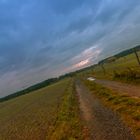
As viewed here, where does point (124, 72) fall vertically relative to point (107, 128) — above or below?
above

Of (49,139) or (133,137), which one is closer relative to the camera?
(133,137)

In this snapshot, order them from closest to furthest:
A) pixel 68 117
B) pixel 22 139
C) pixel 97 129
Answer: pixel 97 129 → pixel 22 139 → pixel 68 117

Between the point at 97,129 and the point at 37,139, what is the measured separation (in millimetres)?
6093

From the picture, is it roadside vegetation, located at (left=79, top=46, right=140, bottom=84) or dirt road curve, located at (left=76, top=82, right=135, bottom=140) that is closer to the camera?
dirt road curve, located at (left=76, top=82, right=135, bottom=140)

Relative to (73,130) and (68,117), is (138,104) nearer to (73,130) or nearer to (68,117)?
(73,130)

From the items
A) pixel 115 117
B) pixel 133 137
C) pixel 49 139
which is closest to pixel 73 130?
pixel 49 139

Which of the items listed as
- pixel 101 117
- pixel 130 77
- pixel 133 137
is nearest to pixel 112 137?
pixel 133 137

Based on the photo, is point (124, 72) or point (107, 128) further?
point (124, 72)

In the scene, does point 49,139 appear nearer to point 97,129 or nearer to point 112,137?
point 97,129

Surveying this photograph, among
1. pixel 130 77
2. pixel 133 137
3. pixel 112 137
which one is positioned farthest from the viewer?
pixel 130 77

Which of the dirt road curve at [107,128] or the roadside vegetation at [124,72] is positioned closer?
the dirt road curve at [107,128]

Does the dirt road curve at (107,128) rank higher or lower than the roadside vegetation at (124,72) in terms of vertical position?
lower

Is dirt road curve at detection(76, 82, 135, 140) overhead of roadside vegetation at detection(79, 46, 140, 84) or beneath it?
beneath

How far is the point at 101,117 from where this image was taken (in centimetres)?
2038
